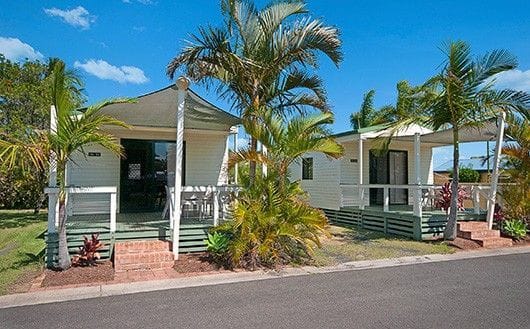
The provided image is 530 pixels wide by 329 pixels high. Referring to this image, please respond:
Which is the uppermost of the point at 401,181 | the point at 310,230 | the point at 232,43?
the point at 232,43

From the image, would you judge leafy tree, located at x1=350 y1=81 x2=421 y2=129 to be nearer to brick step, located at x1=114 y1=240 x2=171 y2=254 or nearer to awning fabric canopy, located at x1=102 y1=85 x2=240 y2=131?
awning fabric canopy, located at x1=102 y1=85 x2=240 y2=131

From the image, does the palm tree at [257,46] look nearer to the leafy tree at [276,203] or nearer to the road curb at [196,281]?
the leafy tree at [276,203]

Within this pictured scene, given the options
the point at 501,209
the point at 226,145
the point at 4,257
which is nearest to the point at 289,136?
the point at 226,145

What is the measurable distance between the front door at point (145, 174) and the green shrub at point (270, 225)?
4.42m

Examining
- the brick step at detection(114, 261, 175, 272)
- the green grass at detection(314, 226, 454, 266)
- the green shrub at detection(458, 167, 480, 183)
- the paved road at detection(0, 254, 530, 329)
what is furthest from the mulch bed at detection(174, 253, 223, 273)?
the green shrub at detection(458, 167, 480, 183)

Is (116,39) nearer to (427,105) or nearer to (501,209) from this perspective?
(427,105)

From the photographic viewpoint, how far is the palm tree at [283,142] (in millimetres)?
7590

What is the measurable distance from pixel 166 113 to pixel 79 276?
4.61 meters

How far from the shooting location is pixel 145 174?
36.7 feet

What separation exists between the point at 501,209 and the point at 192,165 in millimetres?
9577

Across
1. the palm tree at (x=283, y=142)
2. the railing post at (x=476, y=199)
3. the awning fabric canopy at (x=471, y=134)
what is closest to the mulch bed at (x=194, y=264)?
the palm tree at (x=283, y=142)

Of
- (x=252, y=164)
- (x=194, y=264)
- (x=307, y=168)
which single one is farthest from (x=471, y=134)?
(x=194, y=264)

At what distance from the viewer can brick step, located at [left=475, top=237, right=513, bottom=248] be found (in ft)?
32.0

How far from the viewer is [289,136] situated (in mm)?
7613
